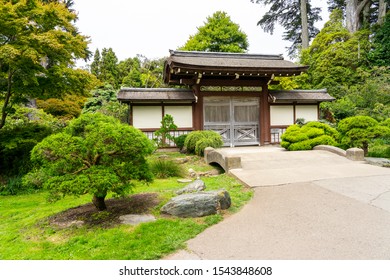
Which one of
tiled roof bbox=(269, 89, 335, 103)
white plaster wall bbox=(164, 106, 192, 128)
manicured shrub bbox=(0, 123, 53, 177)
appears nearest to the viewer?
manicured shrub bbox=(0, 123, 53, 177)

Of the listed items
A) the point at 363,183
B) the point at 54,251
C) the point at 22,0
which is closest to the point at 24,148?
the point at 22,0

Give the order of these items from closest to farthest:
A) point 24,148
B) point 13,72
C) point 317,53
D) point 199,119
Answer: point 13,72, point 24,148, point 199,119, point 317,53

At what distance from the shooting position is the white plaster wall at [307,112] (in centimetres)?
1248

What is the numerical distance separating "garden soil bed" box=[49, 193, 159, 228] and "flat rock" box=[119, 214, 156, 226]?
0.31 feet

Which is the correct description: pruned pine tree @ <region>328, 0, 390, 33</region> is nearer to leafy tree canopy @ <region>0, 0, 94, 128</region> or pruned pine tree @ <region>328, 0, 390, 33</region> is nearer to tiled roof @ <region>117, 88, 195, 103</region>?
tiled roof @ <region>117, 88, 195, 103</region>

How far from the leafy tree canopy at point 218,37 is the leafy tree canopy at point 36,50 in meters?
16.3

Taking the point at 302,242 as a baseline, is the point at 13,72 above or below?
above

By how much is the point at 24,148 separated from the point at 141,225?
5770 millimetres

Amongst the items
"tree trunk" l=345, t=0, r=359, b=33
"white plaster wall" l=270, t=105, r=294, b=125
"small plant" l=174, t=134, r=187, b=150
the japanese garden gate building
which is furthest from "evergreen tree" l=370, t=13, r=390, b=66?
"small plant" l=174, t=134, r=187, b=150

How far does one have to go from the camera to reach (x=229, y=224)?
11.1ft

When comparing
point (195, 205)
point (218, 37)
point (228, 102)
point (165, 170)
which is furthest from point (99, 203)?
point (218, 37)

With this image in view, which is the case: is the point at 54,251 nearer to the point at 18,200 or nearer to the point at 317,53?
the point at 18,200

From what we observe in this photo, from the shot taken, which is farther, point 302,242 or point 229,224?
point 229,224

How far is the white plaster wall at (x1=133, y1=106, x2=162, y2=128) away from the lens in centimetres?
1084
